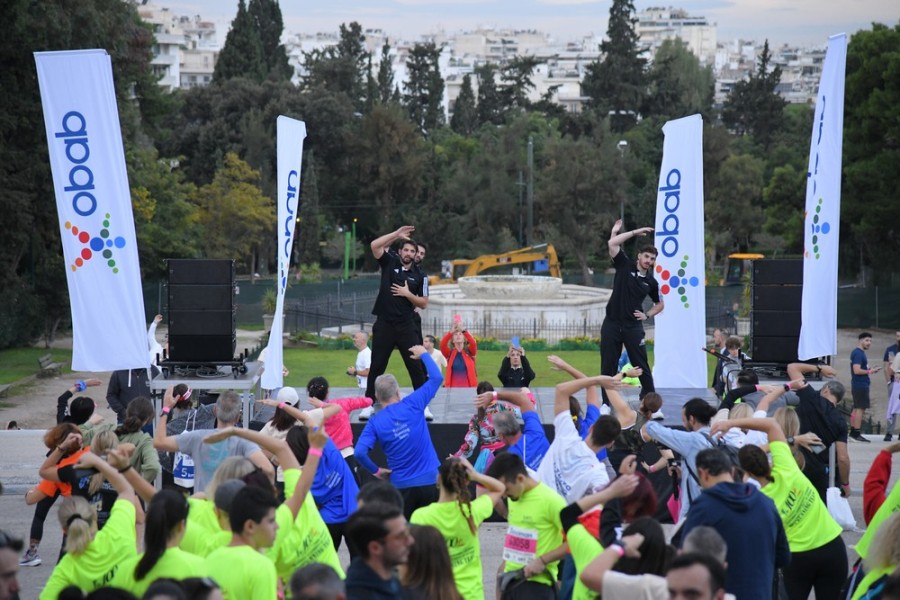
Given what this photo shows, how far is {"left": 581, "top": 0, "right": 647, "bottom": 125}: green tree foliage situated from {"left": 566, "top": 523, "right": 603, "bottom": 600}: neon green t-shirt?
234 ft

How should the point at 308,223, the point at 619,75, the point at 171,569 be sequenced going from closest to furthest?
the point at 171,569 < the point at 308,223 < the point at 619,75

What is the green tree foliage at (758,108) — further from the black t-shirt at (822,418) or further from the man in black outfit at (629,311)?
the black t-shirt at (822,418)

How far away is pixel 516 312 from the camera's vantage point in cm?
3353

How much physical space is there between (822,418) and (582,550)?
4.70 metres

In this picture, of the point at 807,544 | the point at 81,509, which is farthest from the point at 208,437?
the point at 807,544

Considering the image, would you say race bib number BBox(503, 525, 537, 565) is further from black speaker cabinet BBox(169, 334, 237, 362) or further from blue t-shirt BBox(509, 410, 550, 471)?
black speaker cabinet BBox(169, 334, 237, 362)

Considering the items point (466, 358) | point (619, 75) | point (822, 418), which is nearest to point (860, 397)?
point (466, 358)

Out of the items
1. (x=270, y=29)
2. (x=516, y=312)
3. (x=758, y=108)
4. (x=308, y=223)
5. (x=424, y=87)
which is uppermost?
(x=270, y=29)

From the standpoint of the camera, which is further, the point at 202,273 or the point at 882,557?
the point at 202,273

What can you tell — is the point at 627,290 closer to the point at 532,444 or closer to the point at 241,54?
the point at 532,444

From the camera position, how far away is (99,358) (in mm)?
11359

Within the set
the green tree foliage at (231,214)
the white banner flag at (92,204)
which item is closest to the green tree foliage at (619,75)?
the green tree foliage at (231,214)

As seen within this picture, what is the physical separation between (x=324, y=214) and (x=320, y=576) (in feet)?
198

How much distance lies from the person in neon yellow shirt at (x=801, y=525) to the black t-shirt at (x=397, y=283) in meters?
5.03
